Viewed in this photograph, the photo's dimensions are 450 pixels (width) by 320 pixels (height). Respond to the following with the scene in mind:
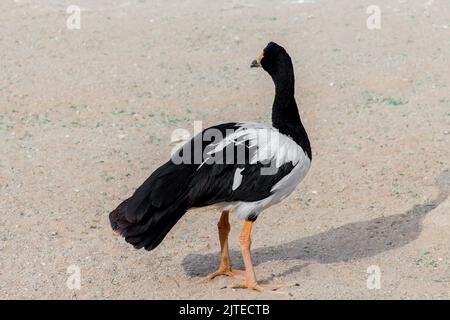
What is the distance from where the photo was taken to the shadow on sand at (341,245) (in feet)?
25.3

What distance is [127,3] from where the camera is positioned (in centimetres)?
1744

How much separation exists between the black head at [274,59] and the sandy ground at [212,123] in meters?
1.75

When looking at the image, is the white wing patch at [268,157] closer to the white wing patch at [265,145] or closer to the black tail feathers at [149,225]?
the white wing patch at [265,145]

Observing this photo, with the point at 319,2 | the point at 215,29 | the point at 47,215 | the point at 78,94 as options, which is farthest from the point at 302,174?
the point at 319,2

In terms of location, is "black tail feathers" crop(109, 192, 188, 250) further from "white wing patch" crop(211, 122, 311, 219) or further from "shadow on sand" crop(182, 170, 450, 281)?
"shadow on sand" crop(182, 170, 450, 281)

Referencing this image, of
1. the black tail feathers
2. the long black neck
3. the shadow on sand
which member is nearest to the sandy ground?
the shadow on sand

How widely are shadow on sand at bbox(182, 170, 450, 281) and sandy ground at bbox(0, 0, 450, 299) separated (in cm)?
2

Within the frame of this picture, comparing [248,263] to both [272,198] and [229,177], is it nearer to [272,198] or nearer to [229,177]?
[272,198]

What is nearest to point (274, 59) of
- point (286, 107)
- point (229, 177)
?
point (286, 107)

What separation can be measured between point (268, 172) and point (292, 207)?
220cm

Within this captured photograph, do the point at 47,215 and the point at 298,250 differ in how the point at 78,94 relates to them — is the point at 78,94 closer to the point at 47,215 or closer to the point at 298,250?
the point at 47,215

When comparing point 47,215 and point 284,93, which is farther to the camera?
point 47,215

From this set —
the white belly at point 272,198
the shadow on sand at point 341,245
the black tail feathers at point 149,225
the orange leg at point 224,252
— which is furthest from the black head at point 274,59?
the shadow on sand at point 341,245

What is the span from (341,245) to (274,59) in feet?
6.42
